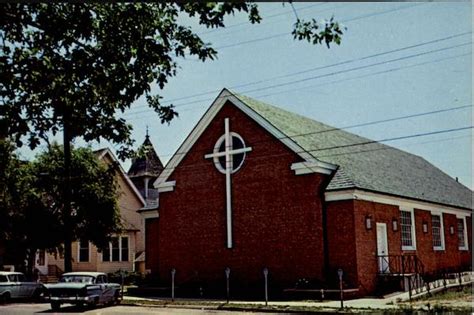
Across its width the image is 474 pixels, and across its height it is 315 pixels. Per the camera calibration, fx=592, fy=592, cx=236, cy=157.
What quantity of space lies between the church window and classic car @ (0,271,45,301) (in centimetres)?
962

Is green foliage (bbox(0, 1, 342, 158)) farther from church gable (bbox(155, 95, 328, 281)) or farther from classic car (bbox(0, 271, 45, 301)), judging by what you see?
classic car (bbox(0, 271, 45, 301))

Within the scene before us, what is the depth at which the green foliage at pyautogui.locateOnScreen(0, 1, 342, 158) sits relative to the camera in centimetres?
696

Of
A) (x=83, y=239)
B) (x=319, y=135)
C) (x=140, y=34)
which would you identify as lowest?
(x=83, y=239)

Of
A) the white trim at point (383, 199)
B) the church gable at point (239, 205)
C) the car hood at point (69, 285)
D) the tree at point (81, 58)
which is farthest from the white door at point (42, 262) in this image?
the tree at point (81, 58)

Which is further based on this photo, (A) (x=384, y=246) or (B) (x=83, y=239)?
(B) (x=83, y=239)

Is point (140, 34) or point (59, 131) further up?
point (140, 34)

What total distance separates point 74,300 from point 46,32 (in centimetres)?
1610

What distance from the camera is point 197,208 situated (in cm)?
2828

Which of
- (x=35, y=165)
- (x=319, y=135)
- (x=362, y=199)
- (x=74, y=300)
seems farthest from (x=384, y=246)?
(x=35, y=165)

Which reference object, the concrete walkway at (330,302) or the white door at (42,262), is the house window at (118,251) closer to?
the white door at (42,262)

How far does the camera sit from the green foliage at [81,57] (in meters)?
6.96

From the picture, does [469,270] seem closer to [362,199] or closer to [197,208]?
[362,199]

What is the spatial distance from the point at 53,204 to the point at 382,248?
1741cm

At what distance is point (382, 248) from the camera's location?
25.6m
